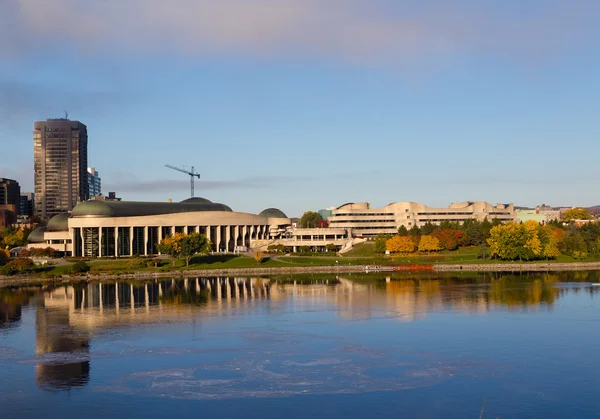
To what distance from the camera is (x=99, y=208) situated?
148125 millimetres

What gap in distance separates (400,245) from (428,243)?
5344mm

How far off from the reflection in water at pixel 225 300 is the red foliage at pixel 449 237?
3252cm

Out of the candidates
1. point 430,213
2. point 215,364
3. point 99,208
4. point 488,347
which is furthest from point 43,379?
point 430,213

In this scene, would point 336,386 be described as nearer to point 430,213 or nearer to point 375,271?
point 375,271

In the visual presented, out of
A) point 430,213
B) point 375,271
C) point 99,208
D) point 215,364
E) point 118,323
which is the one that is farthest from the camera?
point 430,213

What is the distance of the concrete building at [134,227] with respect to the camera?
146 meters

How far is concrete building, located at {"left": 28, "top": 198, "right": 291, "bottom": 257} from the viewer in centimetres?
14625

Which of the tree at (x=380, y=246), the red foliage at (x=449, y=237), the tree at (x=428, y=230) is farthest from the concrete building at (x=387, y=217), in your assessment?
the tree at (x=380, y=246)

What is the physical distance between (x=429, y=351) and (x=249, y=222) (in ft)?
407

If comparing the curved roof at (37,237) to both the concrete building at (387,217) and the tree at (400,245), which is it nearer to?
the concrete building at (387,217)

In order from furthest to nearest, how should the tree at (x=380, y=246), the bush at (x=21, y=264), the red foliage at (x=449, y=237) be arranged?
the tree at (x=380, y=246), the red foliage at (x=449, y=237), the bush at (x=21, y=264)

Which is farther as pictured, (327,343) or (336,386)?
(327,343)

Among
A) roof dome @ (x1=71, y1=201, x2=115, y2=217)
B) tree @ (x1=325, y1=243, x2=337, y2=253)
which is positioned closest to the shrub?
roof dome @ (x1=71, y1=201, x2=115, y2=217)

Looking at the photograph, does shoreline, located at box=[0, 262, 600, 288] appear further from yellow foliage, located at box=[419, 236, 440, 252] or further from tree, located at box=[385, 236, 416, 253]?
tree, located at box=[385, 236, 416, 253]
